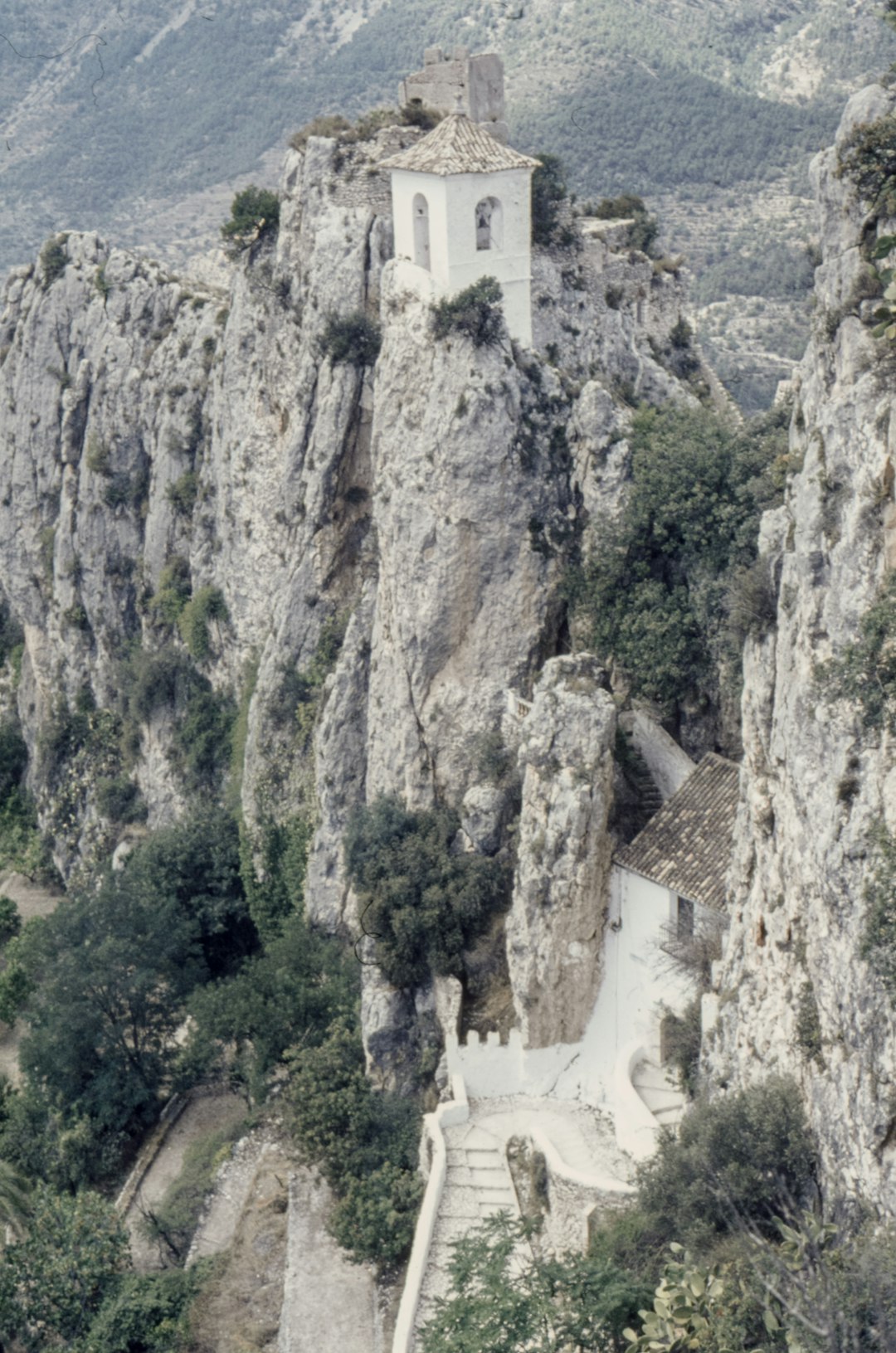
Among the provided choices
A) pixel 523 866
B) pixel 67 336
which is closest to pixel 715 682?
pixel 523 866

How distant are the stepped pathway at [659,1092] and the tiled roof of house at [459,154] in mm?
18691

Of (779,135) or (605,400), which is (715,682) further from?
(779,135)

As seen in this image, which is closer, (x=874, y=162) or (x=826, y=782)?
(x=826, y=782)

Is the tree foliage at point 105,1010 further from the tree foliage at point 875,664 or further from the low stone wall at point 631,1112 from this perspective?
the tree foliage at point 875,664

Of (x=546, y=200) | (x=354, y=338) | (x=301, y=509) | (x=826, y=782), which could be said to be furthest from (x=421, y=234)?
(x=826, y=782)

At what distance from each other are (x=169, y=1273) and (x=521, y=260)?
22325 millimetres

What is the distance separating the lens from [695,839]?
1065 inches

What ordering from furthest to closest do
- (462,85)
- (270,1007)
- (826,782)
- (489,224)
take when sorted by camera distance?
(462,85)
(270,1007)
(489,224)
(826,782)

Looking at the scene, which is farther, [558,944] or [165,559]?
[165,559]

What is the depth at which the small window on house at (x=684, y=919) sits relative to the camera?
26.6m

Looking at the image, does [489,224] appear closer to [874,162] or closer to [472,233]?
[472,233]

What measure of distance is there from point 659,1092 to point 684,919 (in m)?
3.22

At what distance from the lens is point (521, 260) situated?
33.3 m

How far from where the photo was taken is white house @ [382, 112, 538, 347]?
106 ft
